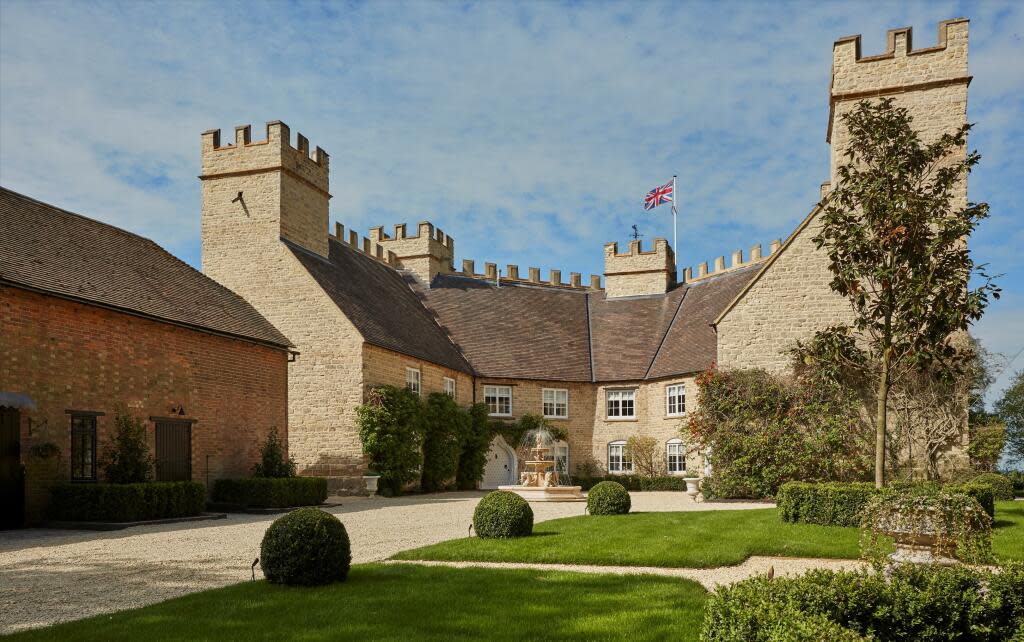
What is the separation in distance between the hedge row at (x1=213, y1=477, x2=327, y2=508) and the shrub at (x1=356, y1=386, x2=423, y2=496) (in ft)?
16.7

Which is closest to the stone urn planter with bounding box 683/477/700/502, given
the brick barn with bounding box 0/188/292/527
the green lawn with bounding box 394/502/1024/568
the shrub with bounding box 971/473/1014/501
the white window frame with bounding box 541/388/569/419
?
the shrub with bounding box 971/473/1014/501

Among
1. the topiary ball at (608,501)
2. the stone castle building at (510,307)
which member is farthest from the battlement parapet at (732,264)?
the topiary ball at (608,501)

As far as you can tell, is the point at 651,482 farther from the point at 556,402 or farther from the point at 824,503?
the point at 824,503

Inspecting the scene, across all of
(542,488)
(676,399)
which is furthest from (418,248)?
(542,488)

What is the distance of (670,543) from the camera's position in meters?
13.8

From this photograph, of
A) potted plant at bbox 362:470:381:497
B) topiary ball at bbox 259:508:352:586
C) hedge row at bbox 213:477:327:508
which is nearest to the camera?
topiary ball at bbox 259:508:352:586

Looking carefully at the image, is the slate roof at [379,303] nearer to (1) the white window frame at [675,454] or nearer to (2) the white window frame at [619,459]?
A: (2) the white window frame at [619,459]

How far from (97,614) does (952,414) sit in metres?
23.2

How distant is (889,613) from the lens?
7098 millimetres

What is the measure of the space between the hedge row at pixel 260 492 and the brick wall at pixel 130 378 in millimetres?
661

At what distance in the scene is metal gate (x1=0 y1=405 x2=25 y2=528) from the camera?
16.5 m

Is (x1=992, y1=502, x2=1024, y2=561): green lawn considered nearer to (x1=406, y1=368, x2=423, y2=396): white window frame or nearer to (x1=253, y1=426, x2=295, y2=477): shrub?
(x1=253, y1=426, x2=295, y2=477): shrub

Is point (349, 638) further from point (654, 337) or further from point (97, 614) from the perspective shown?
point (654, 337)

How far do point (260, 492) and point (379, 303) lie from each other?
13022 millimetres
